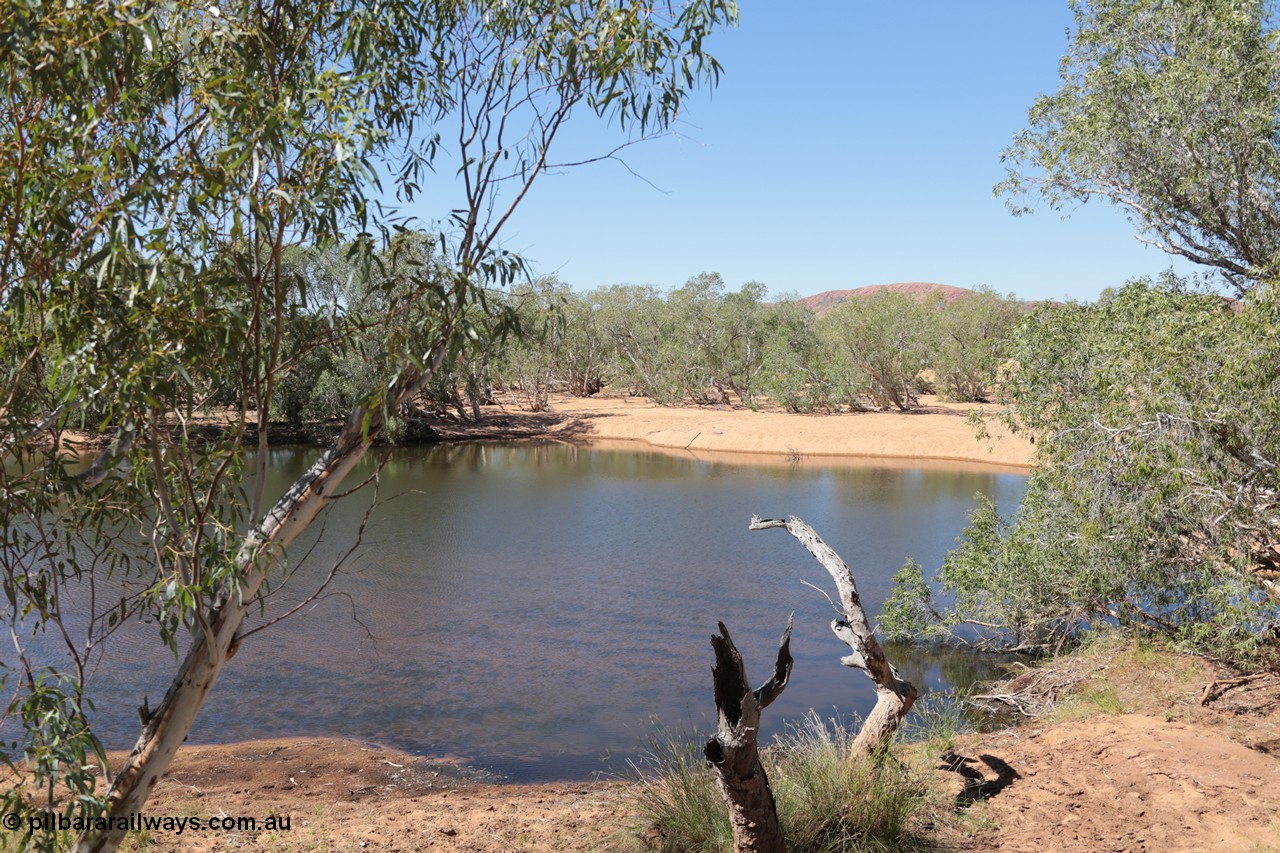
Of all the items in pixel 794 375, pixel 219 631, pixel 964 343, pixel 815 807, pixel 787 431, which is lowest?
pixel 815 807

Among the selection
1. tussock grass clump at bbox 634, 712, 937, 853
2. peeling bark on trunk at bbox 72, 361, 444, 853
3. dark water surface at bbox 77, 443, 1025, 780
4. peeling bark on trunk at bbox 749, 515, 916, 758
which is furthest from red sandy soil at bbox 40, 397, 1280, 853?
peeling bark on trunk at bbox 72, 361, 444, 853

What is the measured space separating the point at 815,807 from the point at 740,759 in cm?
90

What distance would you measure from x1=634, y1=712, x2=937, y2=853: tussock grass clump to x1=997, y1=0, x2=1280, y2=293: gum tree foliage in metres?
5.34

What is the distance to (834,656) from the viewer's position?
10508 millimetres

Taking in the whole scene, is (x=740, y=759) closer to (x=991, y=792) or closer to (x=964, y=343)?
(x=991, y=792)

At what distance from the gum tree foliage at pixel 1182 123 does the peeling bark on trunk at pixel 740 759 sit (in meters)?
5.88

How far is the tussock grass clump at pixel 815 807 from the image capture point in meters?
5.07

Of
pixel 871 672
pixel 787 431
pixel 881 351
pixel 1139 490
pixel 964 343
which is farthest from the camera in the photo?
pixel 964 343

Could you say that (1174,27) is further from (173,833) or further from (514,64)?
(173,833)

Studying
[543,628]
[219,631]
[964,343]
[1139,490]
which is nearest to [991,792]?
[1139,490]

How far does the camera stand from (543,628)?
1116 cm

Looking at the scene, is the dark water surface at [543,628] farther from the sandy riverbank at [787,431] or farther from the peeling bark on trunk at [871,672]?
the sandy riverbank at [787,431]

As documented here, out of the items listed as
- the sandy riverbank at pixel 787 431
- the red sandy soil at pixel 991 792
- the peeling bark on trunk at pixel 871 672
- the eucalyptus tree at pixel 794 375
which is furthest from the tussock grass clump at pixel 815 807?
the eucalyptus tree at pixel 794 375

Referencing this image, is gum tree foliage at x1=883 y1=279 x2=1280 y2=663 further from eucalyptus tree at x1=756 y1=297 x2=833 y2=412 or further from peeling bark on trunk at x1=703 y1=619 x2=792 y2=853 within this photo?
eucalyptus tree at x1=756 y1=297 x2=833 y2=412
